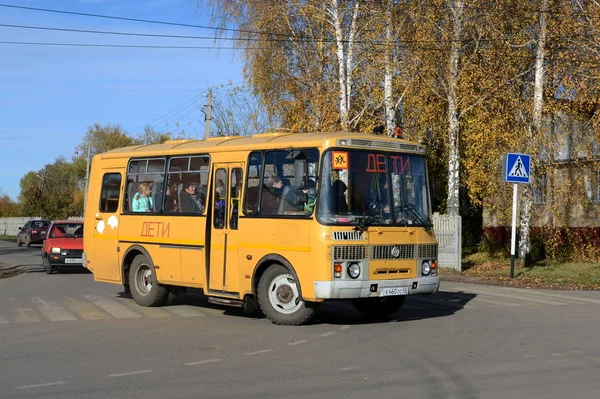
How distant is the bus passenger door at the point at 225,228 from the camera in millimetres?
13508

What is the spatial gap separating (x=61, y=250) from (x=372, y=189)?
50.5 ft

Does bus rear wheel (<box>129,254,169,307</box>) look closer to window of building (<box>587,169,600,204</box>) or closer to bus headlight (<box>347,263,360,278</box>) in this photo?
bus headlight (<box>347,263,360,278</box>)

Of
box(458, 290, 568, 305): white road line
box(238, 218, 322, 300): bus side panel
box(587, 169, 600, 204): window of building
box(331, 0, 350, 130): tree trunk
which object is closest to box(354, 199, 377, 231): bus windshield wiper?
box(238, 218, 322, 300): bus side panel

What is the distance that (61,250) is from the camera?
83.1ft

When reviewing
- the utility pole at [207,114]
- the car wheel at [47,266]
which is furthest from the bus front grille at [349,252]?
the utility pole at [207,114]

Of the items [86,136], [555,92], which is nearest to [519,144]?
[555,92]

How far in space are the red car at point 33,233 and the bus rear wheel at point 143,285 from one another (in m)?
35.2

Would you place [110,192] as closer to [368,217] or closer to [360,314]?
[360,314]

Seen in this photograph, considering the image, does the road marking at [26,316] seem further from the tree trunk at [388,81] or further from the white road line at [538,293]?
the tree trunk at [388,81]

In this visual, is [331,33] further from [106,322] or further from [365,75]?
[106,322]

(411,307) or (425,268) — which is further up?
(425,268)

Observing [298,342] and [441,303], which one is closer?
[298,342]

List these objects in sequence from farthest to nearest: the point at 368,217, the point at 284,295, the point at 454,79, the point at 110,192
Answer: the point at 454,79
the point at 110,192
the point at 284,295
the point at 368,217

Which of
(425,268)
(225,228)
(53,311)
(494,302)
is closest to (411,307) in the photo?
(494,302)
